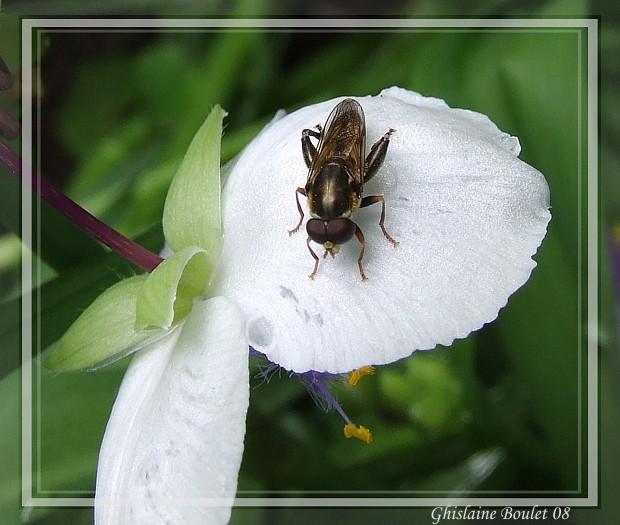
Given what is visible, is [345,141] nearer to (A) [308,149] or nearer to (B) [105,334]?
(A) [308,149]

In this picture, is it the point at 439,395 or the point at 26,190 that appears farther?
the point at 439,395

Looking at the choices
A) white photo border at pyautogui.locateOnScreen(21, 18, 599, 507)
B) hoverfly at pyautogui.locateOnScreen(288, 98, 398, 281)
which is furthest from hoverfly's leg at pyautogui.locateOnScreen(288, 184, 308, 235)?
white photo border at pyautogui.locateOnScreen(21, 18, 599, 507)

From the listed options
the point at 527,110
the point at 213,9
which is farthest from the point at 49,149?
the point at 527,110

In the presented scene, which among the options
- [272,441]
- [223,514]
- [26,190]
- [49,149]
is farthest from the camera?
[272,441]

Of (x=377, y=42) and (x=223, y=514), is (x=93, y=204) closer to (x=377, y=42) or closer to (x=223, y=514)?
(x=377, y=42)

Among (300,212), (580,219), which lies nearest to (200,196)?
(300,212)

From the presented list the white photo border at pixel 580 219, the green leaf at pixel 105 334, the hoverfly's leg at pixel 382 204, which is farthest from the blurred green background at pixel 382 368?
the hoverfly's leg at pixel 382 204
